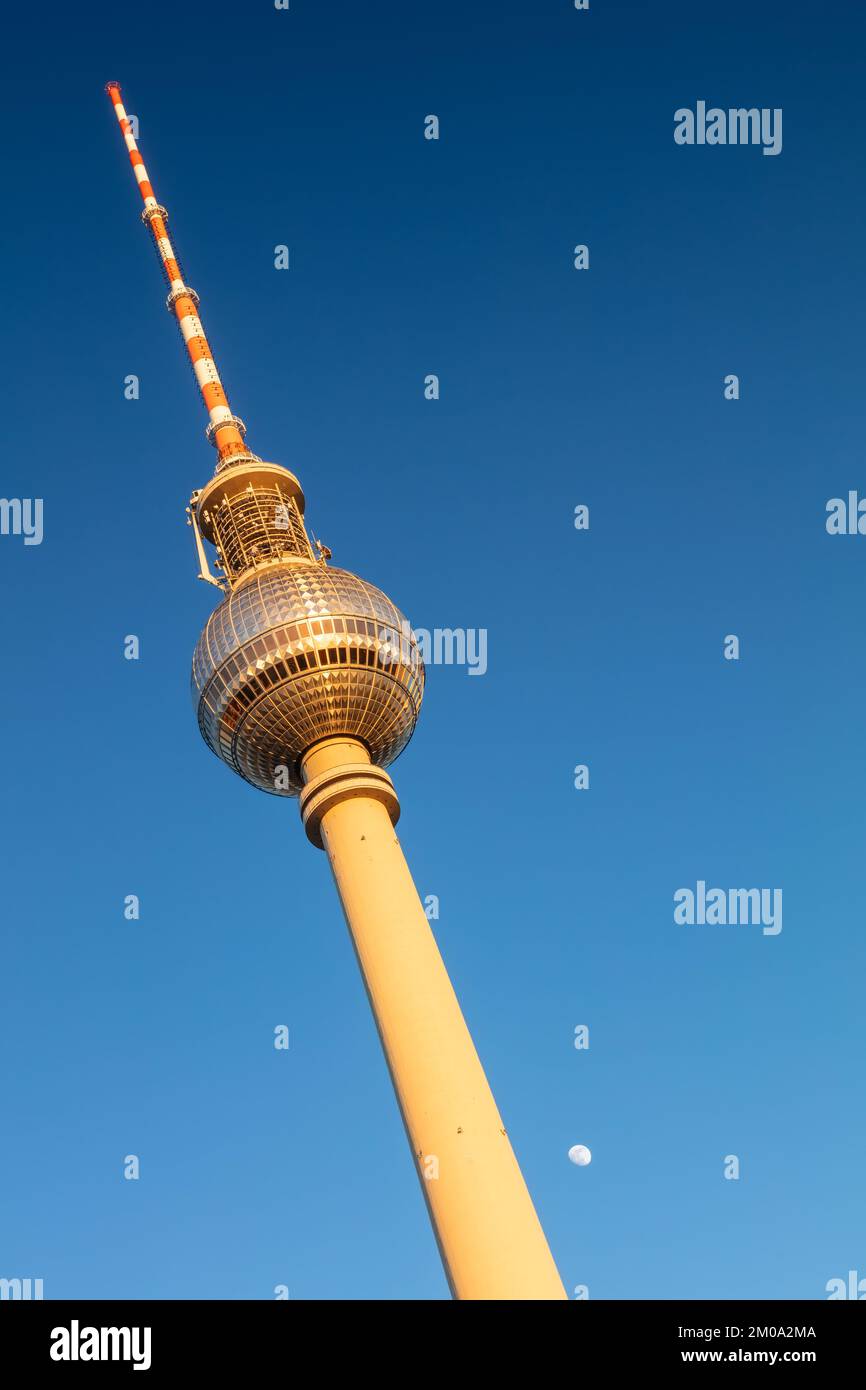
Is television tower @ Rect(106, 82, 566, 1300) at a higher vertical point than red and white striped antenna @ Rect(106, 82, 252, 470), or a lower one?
lower

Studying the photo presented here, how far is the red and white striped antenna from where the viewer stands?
71062 millimetres

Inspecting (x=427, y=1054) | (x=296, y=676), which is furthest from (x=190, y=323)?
(x=427, y=1054)

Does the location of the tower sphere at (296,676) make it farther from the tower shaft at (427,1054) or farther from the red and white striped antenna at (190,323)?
the red and white striped antenna at (190,323)

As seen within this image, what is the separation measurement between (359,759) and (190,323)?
37716 millimetres

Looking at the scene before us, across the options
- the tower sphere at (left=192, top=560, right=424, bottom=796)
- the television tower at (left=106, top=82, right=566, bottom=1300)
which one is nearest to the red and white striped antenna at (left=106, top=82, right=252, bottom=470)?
the television tower at (left=106, top=82, right=566, bottom=1300)

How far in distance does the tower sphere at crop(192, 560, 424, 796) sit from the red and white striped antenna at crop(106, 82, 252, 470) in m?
15.8

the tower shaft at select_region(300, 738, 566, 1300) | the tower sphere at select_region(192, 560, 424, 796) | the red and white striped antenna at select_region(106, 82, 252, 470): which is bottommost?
the tower shaft at select_region(300, 738, 566, 1300)

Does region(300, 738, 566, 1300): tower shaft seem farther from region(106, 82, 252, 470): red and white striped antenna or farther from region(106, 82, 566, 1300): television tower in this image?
region(106, 82, 252, 470): red and white striped antenna

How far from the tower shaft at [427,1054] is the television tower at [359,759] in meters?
0.05
